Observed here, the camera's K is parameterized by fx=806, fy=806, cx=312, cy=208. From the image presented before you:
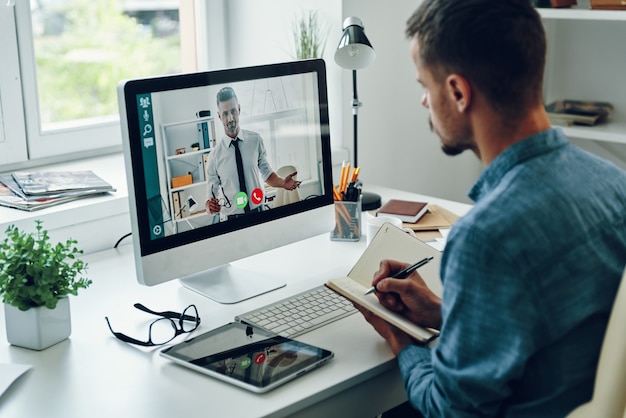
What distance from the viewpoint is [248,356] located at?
1.37 meters

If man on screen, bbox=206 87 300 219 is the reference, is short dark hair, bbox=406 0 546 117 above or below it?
above

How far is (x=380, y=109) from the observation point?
2.60 metres

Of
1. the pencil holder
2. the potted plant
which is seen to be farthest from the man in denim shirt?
the pencil holder

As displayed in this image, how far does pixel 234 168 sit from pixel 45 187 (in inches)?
23.8

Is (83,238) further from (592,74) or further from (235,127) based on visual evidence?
(592,74)

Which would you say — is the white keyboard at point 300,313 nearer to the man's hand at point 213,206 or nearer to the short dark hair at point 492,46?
the man's hand at point 213,206

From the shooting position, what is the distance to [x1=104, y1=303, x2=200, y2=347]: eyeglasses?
145 cm

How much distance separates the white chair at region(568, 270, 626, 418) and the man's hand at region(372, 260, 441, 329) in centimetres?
34

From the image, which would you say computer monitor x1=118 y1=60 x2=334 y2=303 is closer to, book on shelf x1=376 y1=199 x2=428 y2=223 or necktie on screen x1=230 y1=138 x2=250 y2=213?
necktie on screen x1=230 y1=138 x2=250 y2=213

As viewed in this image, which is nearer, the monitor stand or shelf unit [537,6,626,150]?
the monitor stand

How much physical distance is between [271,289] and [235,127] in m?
0.35

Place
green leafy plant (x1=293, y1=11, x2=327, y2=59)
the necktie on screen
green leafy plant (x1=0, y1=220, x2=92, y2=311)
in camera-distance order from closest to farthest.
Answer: green leafy plant (x1=0, y1=220, x2=92, y2=311) → the necktie on screen → green leafy plant (x1=293, y1=11, x2=327, y2=59)

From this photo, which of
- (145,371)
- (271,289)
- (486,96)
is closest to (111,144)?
(271,289)

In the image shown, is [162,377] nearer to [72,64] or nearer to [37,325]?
[37,325]
